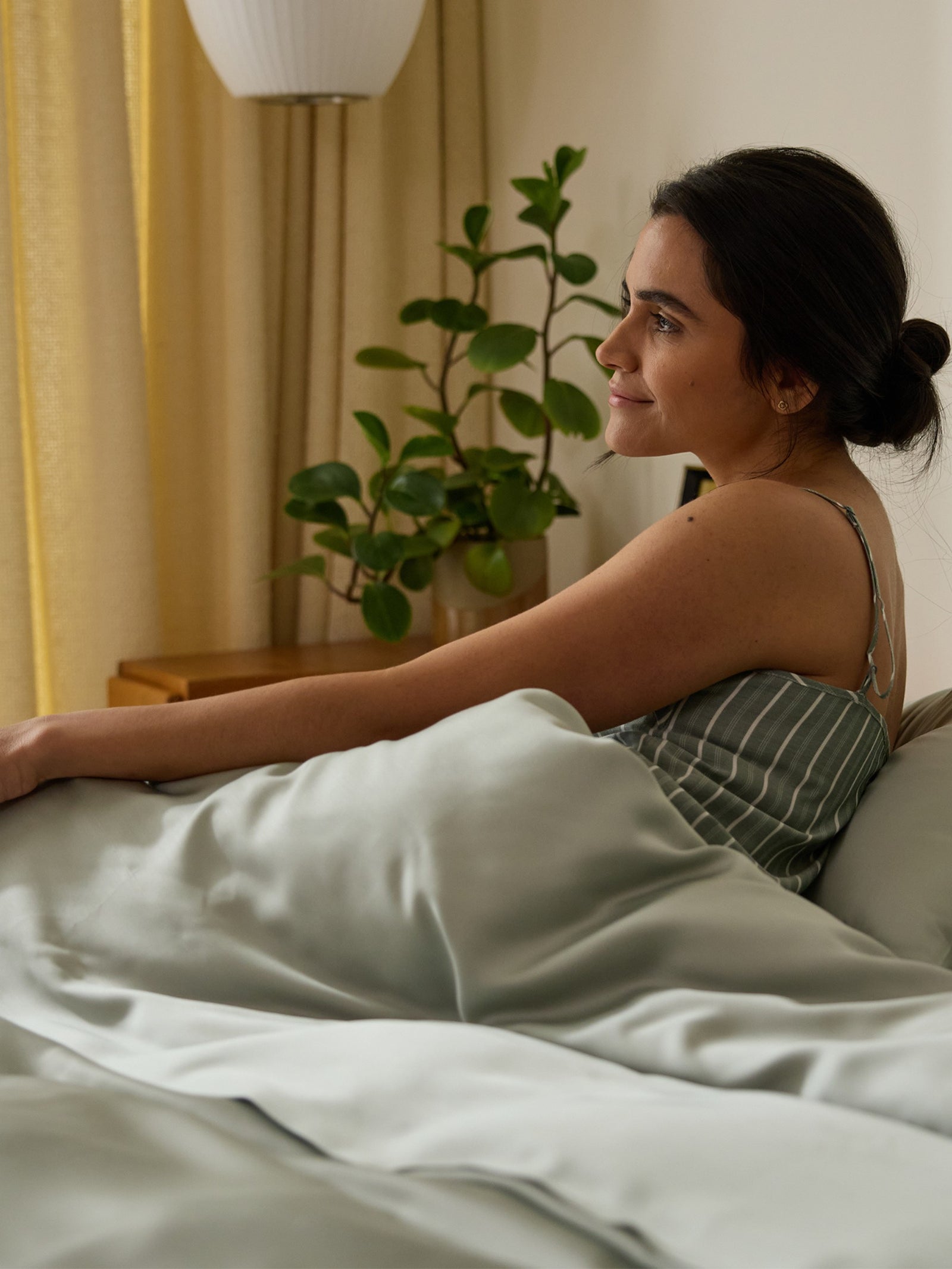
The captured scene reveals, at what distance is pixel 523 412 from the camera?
8.16 feet

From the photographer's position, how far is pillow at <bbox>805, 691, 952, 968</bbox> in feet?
2.90

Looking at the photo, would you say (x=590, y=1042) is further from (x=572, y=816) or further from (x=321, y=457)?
(x=321, y=457)

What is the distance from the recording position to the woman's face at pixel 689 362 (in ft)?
4.01

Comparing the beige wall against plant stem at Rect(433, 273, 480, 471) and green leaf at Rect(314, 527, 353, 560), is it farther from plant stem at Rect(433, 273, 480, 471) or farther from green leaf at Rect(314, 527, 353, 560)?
green leaf at Rect(314, 527, 353, 560)

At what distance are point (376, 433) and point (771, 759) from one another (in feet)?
5.45

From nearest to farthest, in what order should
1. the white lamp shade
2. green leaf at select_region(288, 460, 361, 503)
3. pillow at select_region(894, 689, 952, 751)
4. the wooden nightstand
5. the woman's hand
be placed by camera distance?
1. the woman's hand
2. pillow at select_region(894, 689, 952, 751)
3. the white lamp shade
4. the wooden nightstand
5. green leaf at select_region(288, 460, 361, 503)

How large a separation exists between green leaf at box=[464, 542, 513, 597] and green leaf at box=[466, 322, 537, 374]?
329 mm

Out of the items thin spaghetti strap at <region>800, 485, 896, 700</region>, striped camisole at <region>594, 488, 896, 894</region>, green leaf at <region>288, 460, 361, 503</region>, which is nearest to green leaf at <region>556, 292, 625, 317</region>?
green leaf at <region>288, 460, 361, 503</region>

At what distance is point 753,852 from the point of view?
0.97 metres

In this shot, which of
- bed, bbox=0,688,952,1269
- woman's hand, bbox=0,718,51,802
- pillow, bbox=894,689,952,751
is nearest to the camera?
bed, bbox=0,688,952,1269

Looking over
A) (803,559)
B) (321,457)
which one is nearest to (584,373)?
(321,457)

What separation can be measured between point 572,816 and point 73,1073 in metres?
0.32

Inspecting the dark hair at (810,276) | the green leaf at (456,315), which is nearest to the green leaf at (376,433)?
the green leaf at (456,315)

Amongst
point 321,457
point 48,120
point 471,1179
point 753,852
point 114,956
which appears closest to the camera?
point 471,1179
